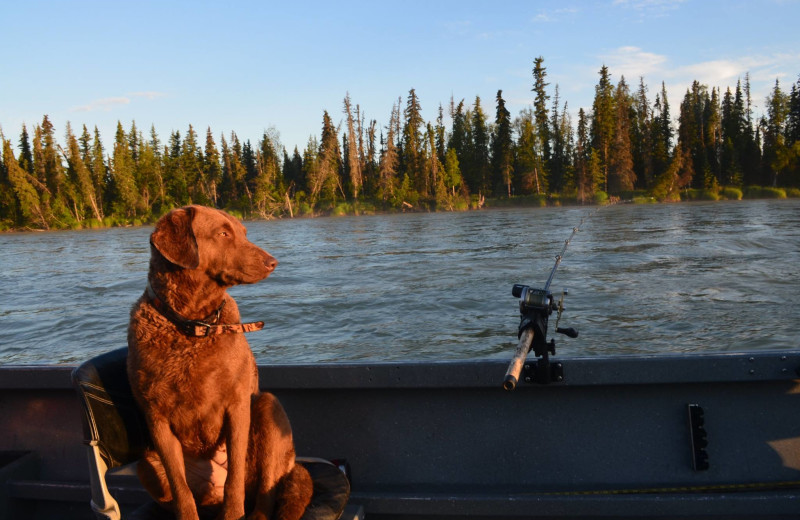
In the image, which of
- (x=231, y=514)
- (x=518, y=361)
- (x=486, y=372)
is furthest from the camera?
(x=486, y=372)

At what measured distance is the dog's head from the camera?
244cm

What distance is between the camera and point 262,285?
607 inches

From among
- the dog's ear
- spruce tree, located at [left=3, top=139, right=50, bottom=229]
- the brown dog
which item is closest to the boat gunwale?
the brown dog

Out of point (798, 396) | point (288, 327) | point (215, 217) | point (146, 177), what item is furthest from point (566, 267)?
point (146, 177)

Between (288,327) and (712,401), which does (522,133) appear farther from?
(712,401)

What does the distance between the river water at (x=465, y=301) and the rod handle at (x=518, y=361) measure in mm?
4222

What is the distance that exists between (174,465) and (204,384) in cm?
36

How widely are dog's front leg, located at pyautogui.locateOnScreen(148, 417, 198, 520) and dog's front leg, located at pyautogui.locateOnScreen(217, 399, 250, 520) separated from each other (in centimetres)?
14

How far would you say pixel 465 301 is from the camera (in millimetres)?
12148

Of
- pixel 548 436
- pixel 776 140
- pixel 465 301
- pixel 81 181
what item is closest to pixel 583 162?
pixel 776 140

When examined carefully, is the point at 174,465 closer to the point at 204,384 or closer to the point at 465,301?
the point at 204,384

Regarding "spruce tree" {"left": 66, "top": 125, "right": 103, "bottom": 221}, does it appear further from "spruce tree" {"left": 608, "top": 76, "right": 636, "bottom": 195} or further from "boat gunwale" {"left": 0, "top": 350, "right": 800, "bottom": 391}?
"boat gunwale" {"left": 0, "top": 350, "right": 800, "bottom": 391}

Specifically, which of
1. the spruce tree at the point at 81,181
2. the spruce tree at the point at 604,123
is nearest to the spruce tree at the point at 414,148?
the spruce tree at the point at 604,123

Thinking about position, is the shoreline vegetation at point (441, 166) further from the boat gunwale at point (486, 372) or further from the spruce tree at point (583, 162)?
the boat gunwale at point (486, 372)
